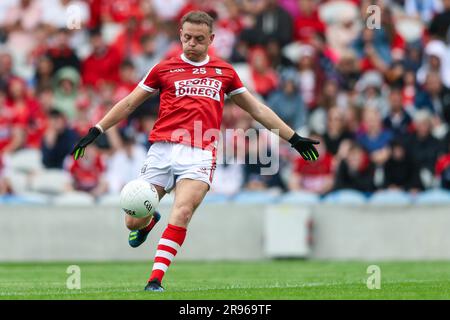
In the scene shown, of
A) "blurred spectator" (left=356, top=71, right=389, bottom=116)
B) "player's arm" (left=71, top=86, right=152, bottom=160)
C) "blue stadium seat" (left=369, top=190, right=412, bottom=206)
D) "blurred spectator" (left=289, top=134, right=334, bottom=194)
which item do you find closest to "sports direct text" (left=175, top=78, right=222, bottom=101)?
"player's arm" (left=71, top=86, right=152, bottom=160)

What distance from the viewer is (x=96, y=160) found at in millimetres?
20281

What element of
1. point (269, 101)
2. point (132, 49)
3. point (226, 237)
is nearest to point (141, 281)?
point (226, 237)

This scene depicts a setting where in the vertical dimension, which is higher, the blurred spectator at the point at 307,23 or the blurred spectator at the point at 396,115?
the blurred spectator at the point at 307,23

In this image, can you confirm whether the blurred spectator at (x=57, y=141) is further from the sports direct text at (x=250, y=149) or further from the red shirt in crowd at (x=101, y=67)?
the sports direct text at (x=250, y=149)

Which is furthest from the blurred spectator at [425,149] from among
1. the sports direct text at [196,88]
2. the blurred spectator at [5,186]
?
→ the sports direct text at [196,88]

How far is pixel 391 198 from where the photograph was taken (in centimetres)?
1920

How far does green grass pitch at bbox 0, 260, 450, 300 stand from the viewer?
416 inches

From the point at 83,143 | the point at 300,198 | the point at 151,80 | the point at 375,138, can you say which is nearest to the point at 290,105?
the point at 375,138

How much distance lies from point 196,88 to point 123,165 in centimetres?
898

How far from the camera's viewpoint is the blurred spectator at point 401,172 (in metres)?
19.6

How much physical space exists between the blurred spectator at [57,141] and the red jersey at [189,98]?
30.4 ft

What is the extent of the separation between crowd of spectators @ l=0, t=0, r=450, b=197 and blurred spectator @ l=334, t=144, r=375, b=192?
0.7 inches

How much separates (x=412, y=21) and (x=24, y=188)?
856 centimetres

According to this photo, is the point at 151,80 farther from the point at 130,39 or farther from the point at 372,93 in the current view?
the point at 130,39
